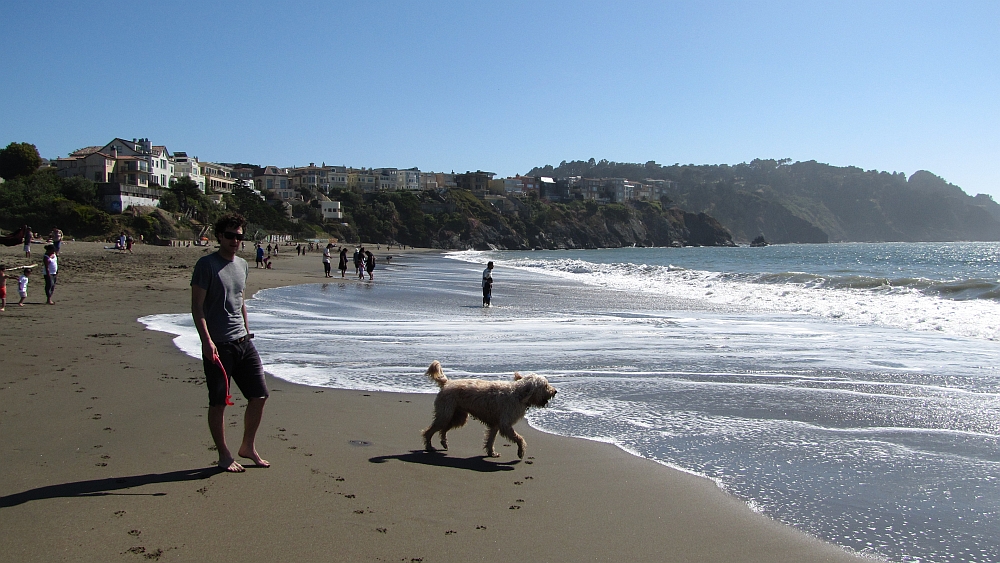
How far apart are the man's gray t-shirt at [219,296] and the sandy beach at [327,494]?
902mm

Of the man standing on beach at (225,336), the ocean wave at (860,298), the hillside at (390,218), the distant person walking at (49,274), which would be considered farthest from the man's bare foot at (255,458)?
the hillside at (390,218)

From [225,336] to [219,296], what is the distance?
0.26 m

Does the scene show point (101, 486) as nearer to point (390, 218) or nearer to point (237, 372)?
point (237, 372)

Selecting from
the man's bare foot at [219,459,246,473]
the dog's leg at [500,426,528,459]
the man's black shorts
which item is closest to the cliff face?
the dog's leg at [500,426,528,459]

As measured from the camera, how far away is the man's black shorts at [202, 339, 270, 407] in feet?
13.8

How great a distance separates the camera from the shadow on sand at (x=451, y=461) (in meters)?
4.84

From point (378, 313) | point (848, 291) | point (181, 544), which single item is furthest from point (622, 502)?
point (848, 291)

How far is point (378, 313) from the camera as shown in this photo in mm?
14969

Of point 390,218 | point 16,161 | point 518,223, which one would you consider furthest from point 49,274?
point 518,223

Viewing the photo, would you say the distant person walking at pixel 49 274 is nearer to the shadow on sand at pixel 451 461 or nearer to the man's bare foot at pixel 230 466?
the man's bare foot at pixel 230 466

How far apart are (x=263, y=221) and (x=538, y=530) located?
9206 cm

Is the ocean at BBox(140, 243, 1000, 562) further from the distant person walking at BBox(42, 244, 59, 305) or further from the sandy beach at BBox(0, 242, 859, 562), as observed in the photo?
the distant person walking at BBox(42, 244, 59, 305)

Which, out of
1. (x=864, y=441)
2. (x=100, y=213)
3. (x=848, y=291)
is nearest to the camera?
(x=864, y=441)

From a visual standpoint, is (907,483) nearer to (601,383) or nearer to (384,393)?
(601,383)
